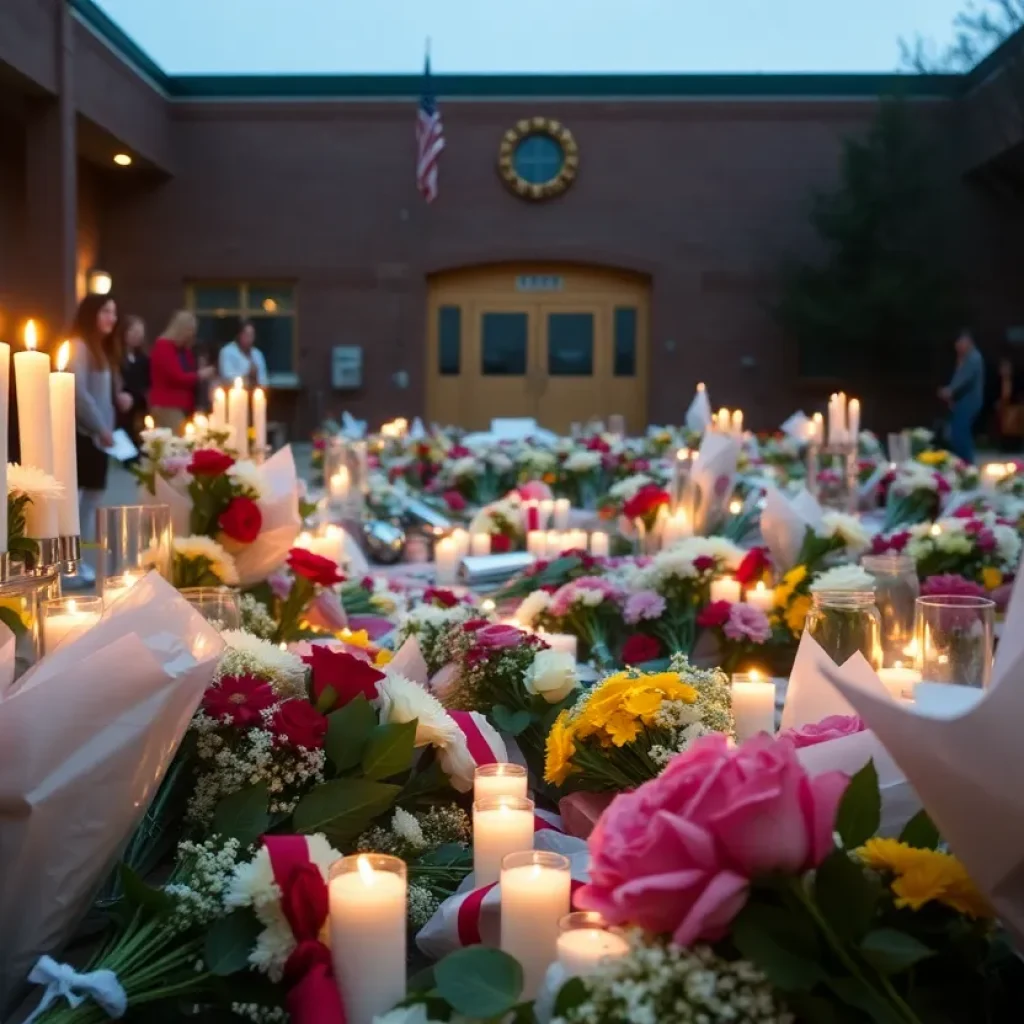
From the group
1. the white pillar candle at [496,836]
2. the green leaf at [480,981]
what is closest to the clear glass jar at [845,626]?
the white pillar candle at [496,836]

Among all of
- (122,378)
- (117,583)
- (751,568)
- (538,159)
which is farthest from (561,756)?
(538,159)

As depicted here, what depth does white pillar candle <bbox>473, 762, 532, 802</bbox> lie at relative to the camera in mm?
1180

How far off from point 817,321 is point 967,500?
1059cm

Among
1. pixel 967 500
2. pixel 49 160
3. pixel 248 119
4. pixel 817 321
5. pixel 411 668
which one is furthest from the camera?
pixel 248 119

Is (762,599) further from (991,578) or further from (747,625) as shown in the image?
(991,578)

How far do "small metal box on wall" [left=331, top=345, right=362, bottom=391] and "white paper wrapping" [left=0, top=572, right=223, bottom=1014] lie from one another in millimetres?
14198

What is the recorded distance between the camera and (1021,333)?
1475 cm

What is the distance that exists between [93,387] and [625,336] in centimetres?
1069

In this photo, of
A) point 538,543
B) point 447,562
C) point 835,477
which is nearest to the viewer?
point 447,562

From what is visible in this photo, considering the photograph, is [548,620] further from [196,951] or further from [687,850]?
[687,850]

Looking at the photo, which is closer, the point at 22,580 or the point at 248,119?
the point at 22,580

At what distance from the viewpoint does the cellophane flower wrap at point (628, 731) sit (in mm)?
1288

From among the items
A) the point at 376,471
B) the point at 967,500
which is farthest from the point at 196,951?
the point at 376,471

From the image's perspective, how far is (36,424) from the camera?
145 cm
